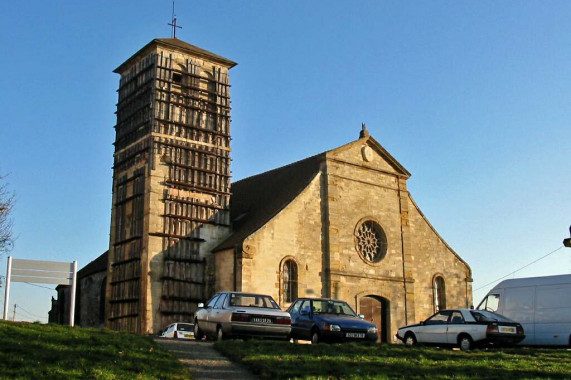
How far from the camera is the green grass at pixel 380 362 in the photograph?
12.7 m

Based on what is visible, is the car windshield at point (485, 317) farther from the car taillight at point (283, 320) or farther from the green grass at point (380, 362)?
the car taillight at point (283, 320)

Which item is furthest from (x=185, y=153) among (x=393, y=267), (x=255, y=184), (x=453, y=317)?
(x=453, y=317)

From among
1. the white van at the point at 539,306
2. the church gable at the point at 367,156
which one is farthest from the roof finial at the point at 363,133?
the white van at the point at 539,306

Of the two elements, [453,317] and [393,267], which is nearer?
[453,317]

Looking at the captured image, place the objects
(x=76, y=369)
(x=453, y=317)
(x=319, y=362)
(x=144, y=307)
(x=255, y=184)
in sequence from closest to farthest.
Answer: (x=76, y=369) → (x=319, y=362) → (x=453, y=317) → (x=144, y=307) → (x=255, y=184)

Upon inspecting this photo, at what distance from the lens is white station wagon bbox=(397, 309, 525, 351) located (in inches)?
744

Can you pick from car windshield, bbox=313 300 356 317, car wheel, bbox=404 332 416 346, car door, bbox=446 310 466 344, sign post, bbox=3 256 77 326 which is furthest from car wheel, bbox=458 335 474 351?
sign post, bbox=3 256 77 326

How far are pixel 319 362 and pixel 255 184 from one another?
24754 mm

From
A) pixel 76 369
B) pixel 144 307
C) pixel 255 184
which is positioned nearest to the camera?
pixel 76 369

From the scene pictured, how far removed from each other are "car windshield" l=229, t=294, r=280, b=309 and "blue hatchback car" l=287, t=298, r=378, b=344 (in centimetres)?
129

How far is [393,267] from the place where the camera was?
33.3 meters

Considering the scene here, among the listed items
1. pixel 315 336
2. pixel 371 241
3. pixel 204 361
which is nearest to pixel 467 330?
pixel 315 336

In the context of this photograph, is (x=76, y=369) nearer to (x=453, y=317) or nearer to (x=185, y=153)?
(x=453, y=317)

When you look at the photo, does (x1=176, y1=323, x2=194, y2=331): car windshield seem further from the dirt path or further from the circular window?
the circular window
